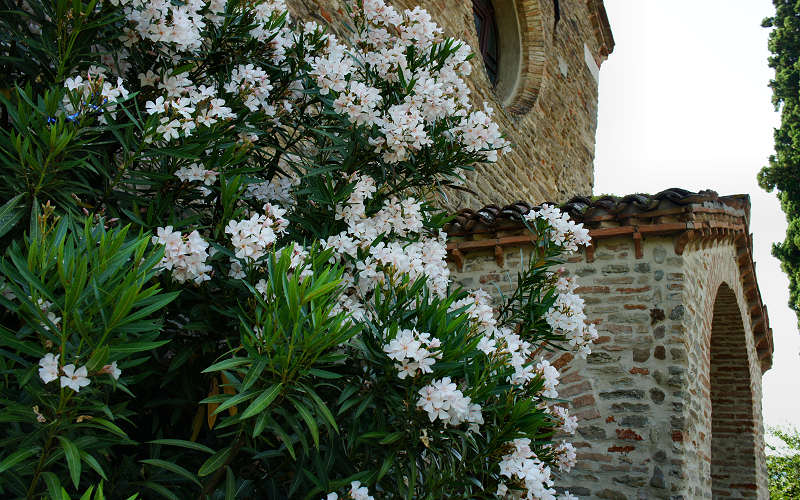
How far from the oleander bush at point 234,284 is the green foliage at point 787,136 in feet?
34.8

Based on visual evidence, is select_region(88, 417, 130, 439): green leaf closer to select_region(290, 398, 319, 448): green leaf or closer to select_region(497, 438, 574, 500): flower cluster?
select_region(290, 398, 319, 448): green leaf

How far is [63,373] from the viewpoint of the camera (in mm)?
1473

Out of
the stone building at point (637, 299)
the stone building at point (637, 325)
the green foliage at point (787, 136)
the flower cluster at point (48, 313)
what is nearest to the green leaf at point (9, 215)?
the flower cluster at point (48, 313)

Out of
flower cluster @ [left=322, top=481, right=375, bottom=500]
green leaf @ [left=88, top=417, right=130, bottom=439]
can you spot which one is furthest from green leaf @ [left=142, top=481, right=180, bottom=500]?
flower cluster @ [left=322, top=481, right=375, bottom=500]

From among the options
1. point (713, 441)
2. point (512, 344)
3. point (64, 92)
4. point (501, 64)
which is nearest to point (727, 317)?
point (713, 441)

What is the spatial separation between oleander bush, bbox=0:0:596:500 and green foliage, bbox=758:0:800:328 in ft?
34.8

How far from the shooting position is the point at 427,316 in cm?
203

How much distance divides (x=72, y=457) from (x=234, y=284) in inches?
28.6

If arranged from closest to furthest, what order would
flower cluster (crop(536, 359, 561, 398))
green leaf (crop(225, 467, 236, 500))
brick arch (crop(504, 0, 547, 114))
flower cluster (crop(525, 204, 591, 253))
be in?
green leaf (crop(225, 467, 236, 500)) < flower cluster (crop(536, 359, 561, 398)) < flower cluster (crop(525, 204, 591, 253)) < brick arch (crop(504, 0, 547, 114))

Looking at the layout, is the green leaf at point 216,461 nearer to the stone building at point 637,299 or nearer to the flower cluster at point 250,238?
the flower cluster at point 250,238

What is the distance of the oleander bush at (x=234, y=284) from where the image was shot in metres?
1.57

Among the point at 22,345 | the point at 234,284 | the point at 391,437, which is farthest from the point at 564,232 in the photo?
the point at 22,345

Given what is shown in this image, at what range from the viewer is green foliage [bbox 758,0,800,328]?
11.4 metres

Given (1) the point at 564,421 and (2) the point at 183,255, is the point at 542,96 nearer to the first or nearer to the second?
(1) the point at 564,421
